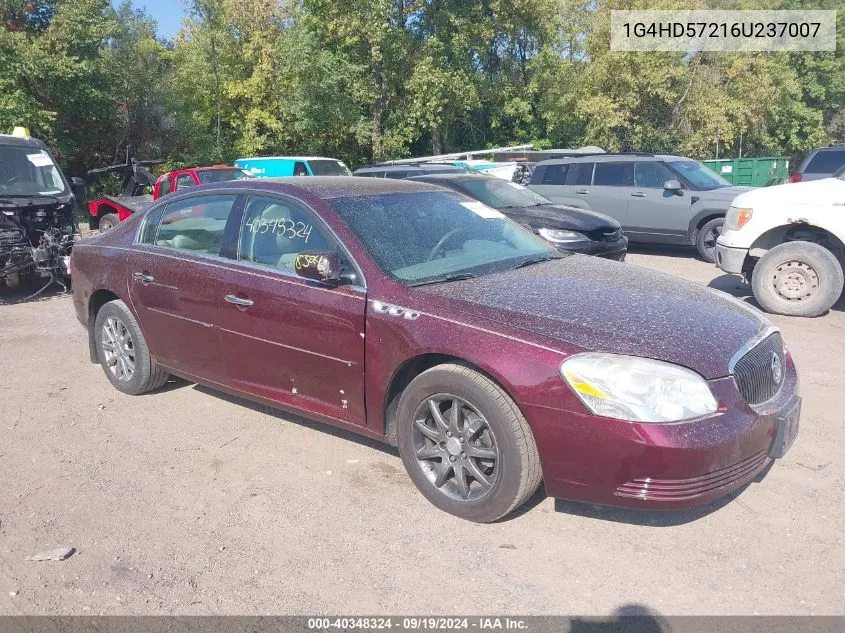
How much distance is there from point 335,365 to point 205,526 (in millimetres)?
1045

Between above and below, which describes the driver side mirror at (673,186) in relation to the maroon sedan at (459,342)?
above

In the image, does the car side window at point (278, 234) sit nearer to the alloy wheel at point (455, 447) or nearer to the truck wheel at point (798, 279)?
the alloy wheel at point (455, 447)

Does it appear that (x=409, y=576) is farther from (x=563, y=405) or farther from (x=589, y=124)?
(x=589, y=124)

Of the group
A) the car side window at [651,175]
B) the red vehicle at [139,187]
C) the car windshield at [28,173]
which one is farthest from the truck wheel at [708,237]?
the car windshield at [28,173]

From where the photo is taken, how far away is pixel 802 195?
7.89 meters

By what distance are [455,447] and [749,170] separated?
2509 centimetres

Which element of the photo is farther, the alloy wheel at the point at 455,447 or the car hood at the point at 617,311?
the alloy wheel at the point at 455,447

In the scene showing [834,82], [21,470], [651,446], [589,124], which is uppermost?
[834,82]

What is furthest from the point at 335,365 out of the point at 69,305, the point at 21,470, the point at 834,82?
the point at 834,82

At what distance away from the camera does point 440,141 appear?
30375mm

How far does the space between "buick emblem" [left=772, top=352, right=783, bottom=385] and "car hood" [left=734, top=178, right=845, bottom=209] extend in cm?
481

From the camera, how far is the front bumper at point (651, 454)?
3064 mm

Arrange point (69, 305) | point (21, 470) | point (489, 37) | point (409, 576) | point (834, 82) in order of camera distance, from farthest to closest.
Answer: point (834, 82)
point (489, 37)
point (69, 305)
point (21, 470)
point (409, 576)

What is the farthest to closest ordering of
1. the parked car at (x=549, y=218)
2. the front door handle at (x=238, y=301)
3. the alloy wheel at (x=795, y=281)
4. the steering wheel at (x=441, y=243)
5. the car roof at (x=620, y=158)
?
the car roof at (x=620, y=158) → the parked car at (x=549, y=218) → the alloy wheel at (x=795, y=281) → the front door handle at (x=238, y=301) → the steering wheel at (x=441, y=243)
